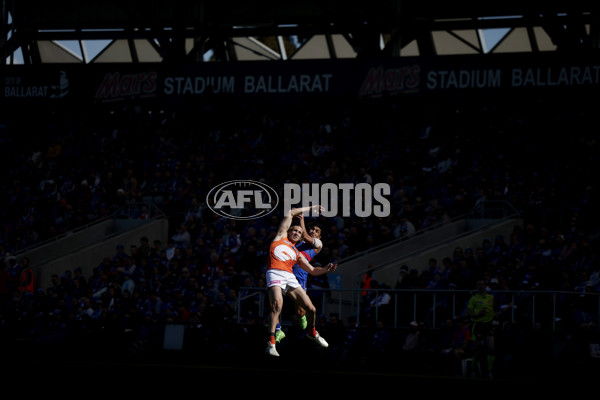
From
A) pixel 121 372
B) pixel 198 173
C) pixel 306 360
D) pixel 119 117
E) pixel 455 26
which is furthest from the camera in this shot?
pixel 455 26

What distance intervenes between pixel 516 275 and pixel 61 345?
34.6 feet

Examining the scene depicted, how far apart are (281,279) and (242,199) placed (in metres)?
13.1

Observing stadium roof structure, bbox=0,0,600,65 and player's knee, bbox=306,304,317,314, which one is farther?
stadium roof structure, bbox=0,0,600,65

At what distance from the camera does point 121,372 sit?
37.9ft

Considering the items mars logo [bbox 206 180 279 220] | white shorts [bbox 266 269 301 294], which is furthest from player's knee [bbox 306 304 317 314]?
mars logo [bbox 206 180 279 220]

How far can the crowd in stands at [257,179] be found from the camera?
67.8 ft

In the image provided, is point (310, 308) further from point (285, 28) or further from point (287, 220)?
point (285, 28)

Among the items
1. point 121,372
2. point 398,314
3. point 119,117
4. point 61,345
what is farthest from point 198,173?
point 121,372

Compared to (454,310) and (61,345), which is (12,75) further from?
(454,310)

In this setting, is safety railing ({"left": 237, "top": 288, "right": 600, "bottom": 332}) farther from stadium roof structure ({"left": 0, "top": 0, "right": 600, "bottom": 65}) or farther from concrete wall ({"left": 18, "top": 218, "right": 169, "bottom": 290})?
stadium roof structure ({"left": 0, "top": 0, "right": 600, "bottom": 65})

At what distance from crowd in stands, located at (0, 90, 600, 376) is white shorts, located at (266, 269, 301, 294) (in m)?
5.54

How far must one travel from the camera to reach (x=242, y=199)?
2711cm

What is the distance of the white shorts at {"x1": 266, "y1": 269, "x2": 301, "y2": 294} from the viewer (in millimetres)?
14109

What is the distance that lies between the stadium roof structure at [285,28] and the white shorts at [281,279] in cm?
2102
